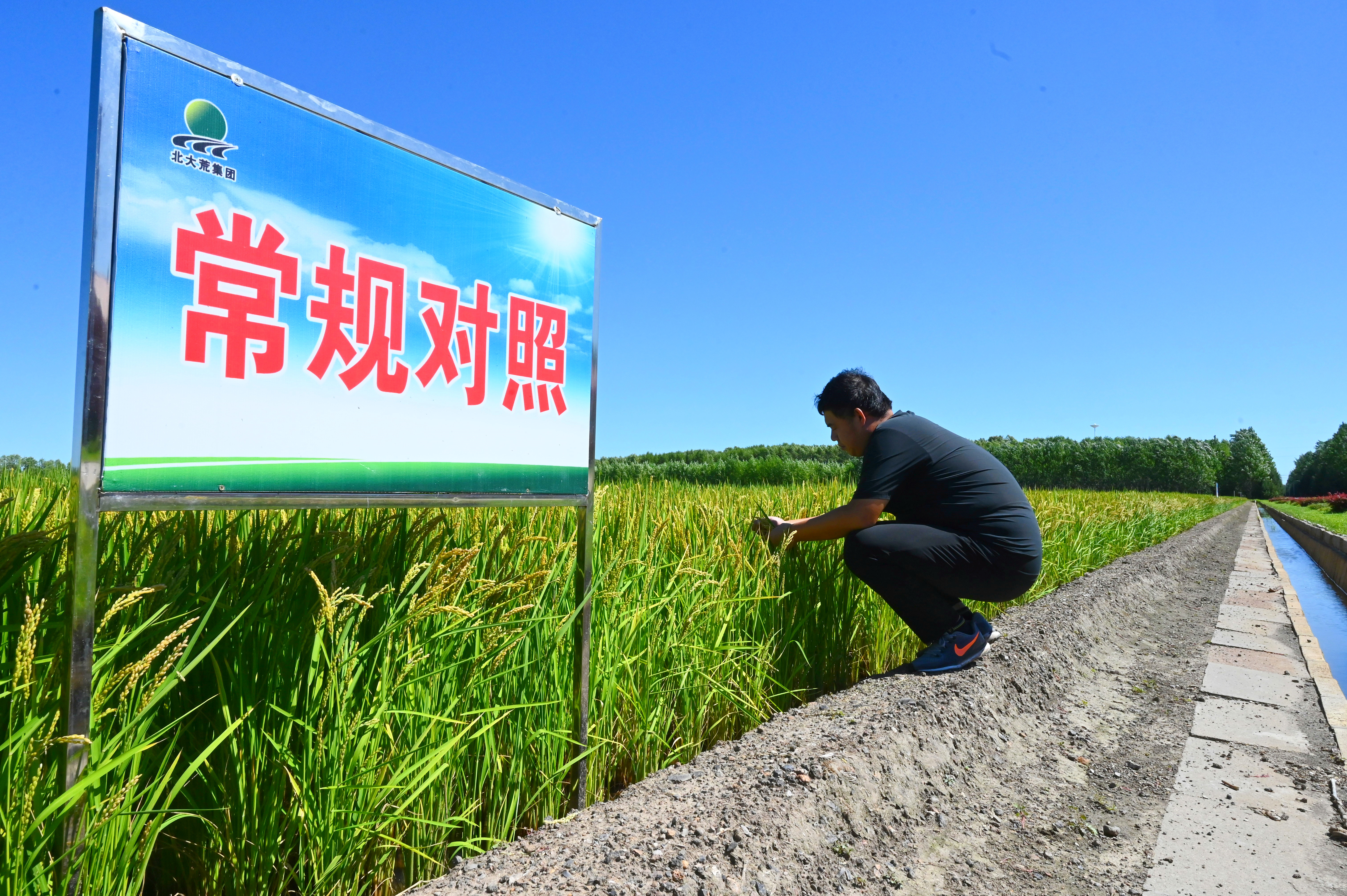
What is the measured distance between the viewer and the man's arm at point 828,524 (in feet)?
10.5

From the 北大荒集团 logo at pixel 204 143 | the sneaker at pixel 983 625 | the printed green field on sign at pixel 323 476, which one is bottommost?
the sneaker at pixel 983 625

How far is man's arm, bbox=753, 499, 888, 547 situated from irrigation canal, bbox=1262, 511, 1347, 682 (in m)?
4.85

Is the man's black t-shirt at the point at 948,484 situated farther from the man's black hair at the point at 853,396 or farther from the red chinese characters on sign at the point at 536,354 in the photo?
the red chinese characters on sign at the point at 536,354

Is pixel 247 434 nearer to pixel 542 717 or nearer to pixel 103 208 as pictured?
pixel 103 208

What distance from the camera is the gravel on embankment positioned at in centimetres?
171

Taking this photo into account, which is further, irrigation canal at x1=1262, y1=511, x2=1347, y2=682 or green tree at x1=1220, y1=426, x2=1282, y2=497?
green tree at x1=1220, y1=426, x2=1282, y2=497

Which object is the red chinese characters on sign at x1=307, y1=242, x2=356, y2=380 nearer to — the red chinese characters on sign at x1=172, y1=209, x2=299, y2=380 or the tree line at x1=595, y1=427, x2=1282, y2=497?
the red chinese characters on sign at x1=172, y1=209, x2=299, y2=380

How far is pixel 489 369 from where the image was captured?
198 centimetres

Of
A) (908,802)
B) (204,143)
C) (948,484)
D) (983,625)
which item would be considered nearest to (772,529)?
(948,484)

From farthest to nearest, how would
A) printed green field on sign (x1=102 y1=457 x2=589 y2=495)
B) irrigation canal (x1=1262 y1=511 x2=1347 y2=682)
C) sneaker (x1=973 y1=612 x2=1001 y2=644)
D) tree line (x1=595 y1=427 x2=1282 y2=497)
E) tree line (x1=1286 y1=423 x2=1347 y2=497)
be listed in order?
tree line (x1=1286 y1=423 x2=1347 y2=497)
tree line (x1=595 y1=427 x2=1282 y2=497)
irrigation canal (x1=1262 y1=511 x2=1347 y2=682)
sneaker (x1=973 y1=612 x2=1001 y2=644)
printed green field on sign (x1=102 y1=457 x2=589 y2=495)

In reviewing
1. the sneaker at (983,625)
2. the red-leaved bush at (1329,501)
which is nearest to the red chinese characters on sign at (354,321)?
the sneaker at (983,625)

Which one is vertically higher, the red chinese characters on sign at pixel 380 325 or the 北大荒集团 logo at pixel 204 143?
the 北大荒集团 logo at pixel 204 143

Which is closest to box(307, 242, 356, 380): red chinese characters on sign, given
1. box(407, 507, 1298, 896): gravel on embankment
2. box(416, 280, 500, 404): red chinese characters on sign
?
box(416, 280, 500, 404): red chinese characters on sign

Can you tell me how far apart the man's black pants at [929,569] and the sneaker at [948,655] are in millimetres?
51
